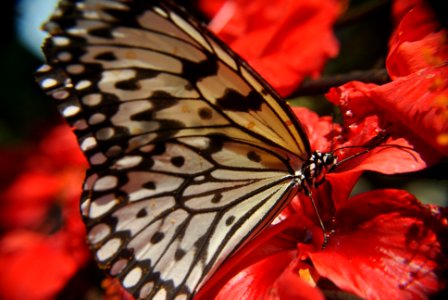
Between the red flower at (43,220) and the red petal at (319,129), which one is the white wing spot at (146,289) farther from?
the red flower at (43,220)

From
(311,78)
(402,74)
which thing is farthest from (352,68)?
(402,74)

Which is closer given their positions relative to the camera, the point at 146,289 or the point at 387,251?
the point at 387,251

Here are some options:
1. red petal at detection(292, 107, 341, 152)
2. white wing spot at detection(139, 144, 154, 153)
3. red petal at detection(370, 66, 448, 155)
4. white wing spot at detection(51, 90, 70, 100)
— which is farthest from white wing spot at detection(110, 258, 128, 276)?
red petal at detection(370, 66, 448, 155)

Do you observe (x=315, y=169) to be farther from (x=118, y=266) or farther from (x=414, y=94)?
(x=118, y=266)

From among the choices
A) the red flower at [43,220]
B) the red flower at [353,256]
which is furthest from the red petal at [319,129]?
the red flower at [43,220]

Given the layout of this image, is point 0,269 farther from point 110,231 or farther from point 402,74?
point 402,74

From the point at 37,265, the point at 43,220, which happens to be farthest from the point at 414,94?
the point at 43,220
